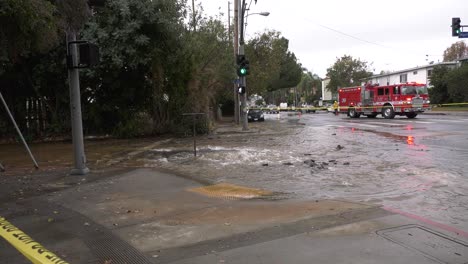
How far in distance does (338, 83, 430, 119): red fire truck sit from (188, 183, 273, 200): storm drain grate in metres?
28.3

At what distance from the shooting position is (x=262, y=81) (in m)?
45.2

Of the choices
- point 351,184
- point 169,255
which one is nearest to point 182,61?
point 351,184

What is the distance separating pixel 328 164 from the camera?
11.4 metres

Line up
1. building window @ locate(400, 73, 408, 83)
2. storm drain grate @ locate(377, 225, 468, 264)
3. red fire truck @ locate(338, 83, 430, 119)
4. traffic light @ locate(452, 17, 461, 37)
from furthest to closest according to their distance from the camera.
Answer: building window @ locate(400, 73, 408, 83) < red fire truck @ locate(338, 83, 430, 119) < traffic light @ locate(452, 17, 461, 37) < storm drain grate @ locate(377, 225, 468, 264)

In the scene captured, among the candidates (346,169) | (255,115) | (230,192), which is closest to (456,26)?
(255,115)

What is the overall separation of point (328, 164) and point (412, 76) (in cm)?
6204

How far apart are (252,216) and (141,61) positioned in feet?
43.0

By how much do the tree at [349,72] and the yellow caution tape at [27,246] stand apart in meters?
77.9

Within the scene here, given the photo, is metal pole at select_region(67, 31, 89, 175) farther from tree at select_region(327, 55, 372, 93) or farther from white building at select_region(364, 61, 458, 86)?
tree at select_region(327, 55, 372, 93)

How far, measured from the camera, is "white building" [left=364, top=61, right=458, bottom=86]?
6193 cm

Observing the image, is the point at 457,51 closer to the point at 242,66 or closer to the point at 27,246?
the point at 242,66

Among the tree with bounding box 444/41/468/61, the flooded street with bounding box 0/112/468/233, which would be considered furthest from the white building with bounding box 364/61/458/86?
the flooded street with bounding box 0/112/468/233

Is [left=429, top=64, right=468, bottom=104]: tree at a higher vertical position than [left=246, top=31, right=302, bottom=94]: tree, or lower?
lower

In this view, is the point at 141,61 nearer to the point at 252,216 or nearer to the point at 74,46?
the point at 74,46
